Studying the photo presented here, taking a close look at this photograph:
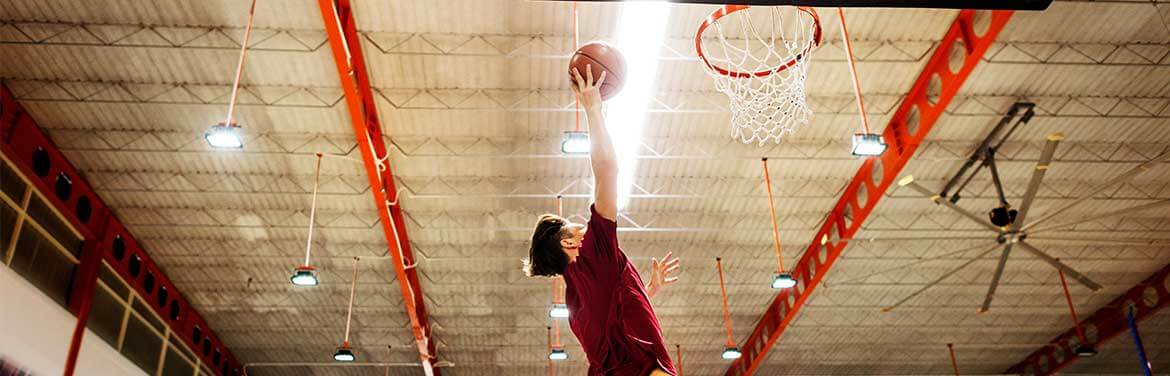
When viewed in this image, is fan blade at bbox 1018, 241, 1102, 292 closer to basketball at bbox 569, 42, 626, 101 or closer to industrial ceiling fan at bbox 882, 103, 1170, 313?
industrial ceiling fan at bbox 882, 103, 1170, 313

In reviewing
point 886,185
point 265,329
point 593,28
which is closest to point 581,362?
point 265,329

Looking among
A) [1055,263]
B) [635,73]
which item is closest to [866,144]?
[635,73]

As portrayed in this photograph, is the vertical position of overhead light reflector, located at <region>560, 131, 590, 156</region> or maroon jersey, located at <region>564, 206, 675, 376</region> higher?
overhead light reflector, located at <region>560, 131, 590, 156</region>

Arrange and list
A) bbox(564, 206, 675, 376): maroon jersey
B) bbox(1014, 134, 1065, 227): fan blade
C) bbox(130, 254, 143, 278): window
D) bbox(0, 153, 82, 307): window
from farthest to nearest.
A: bbox(130, 254, 143, 278): window, bbox(0, 153, 82, 307): window, bbox(1014, 134, 1065, 227): fan blade, bbox(564, 206, 675, 376): maroon jersey

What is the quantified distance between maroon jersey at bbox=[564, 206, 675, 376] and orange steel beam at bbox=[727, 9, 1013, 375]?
8513 millimetres

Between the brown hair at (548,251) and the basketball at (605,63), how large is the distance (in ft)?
4.03

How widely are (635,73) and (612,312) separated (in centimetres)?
915

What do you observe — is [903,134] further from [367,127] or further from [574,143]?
[367,127]

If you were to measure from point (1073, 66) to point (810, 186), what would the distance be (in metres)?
4.63

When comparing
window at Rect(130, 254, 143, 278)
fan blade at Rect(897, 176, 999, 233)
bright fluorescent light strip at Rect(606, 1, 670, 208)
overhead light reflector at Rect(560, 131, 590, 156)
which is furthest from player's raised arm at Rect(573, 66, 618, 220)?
window at Rect(130, 254, 143, 278)

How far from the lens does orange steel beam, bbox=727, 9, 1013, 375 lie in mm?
10227

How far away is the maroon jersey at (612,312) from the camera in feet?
8.16

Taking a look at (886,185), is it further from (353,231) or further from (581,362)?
(581,362)

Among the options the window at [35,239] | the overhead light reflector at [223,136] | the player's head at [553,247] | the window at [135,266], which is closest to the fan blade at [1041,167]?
the player's head at [553,247]
